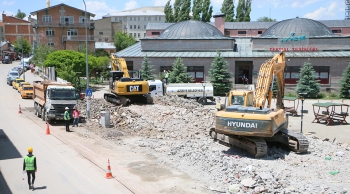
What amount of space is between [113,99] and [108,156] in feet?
42.6

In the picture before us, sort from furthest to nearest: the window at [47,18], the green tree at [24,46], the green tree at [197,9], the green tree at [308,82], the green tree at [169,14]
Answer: the green tree at [24,46] → the green tree at [169,14] → the green tree at [197,9] → the window at [47,18] → the green tree at [308,82]

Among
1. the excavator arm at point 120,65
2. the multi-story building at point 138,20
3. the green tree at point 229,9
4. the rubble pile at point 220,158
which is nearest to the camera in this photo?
the rubble pile at point 220,158

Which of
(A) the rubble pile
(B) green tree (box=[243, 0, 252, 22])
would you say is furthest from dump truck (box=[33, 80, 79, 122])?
(B) green tree (box=[243, 0, 252, 22])

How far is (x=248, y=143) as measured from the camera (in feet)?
56.4

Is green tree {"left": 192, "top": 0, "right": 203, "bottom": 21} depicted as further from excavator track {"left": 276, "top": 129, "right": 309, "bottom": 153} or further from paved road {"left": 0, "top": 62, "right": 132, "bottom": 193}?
excavator track {"left": 276, "top": 129, "right": 309, "bottom": 153}

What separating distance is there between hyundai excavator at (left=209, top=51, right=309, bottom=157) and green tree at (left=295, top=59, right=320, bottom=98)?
26474 millimetres

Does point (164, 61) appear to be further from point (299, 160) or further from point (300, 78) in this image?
point (299, 160)

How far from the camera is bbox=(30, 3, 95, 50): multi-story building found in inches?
3132

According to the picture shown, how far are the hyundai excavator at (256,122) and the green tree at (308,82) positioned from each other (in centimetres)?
2647

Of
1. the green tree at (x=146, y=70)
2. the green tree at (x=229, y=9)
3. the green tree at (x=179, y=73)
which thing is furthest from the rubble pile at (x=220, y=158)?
the green tree at (x=229, y=9)

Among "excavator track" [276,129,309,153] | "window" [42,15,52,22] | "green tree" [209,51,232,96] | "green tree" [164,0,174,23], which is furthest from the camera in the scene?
"green tree" [164,0,174,23]

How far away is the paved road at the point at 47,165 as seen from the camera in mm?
14062

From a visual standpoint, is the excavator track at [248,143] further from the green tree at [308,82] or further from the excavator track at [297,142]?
the green tree at [308,82]

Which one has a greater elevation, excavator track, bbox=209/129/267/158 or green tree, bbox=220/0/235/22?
green tree, bbox=220/0/235/22
